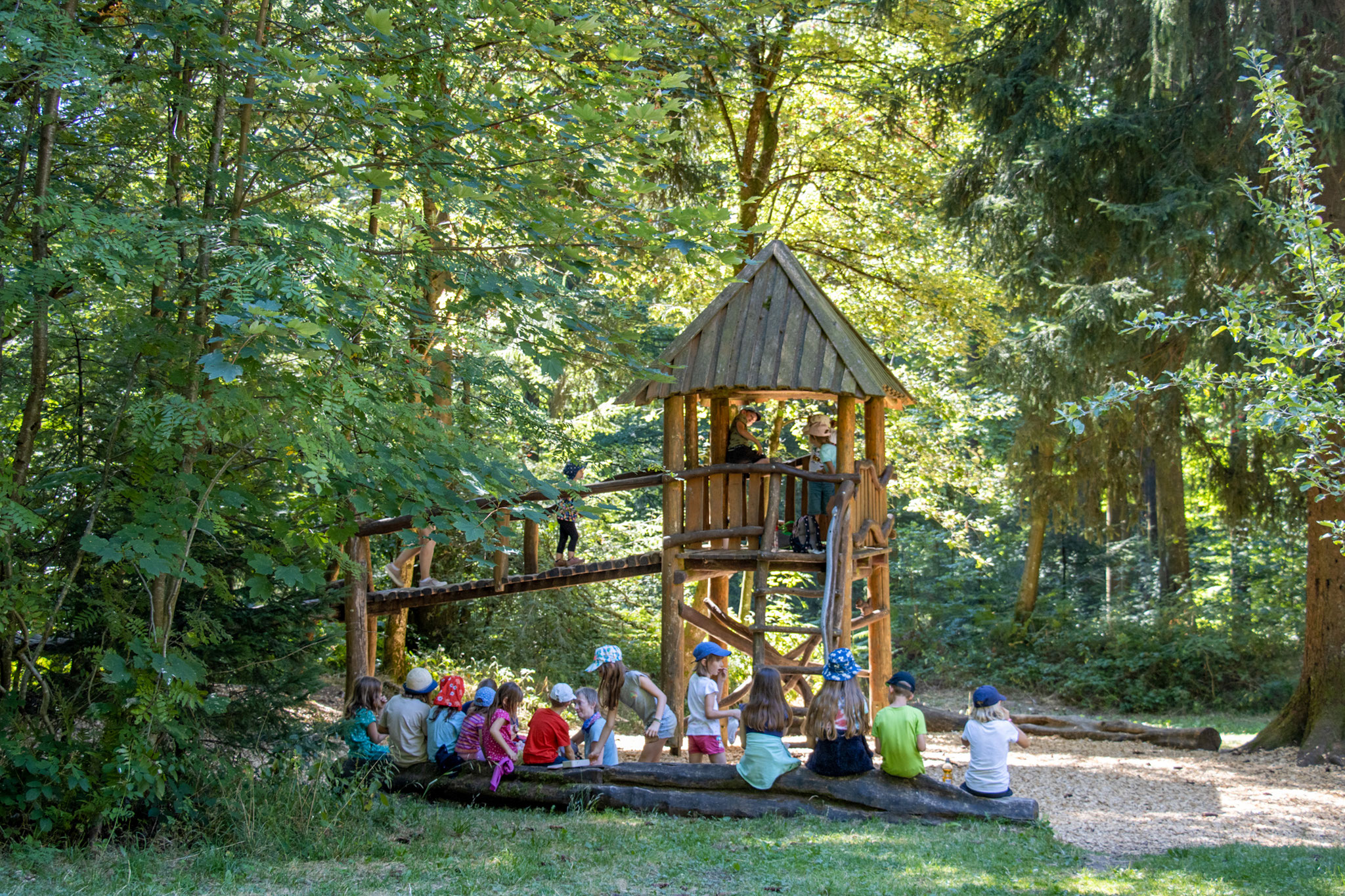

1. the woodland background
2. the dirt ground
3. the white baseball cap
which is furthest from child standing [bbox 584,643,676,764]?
the dirt ground

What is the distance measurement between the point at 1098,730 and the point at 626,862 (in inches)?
382

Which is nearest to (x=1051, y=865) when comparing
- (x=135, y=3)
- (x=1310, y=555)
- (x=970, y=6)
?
(x=135, y=3)

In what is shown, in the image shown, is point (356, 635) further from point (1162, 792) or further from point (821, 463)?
point (1162, 792)

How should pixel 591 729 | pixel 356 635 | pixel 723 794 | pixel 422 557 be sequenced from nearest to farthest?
pixel 723 794, pixel 591 729, pixel 356 635, pixel 422 557

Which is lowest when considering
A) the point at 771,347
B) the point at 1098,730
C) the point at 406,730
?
the point at 1098,730

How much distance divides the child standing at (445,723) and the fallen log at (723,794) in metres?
0.34

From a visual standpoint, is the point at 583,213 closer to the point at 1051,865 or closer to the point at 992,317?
the point at 1051,865

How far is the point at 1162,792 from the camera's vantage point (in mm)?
9672

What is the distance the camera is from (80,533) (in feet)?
19.3

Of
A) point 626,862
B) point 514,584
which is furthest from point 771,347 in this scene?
point 626,862

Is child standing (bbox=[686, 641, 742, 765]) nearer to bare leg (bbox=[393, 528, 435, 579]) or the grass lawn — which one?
the grass lawn

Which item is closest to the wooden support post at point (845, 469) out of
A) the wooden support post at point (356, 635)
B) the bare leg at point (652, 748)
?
the bare leg at point (652, 748)

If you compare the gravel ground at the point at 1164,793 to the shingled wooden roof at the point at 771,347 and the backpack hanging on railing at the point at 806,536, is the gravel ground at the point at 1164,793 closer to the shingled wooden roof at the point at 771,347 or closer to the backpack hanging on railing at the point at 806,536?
the backpack hanging on railing at the point at 806,536

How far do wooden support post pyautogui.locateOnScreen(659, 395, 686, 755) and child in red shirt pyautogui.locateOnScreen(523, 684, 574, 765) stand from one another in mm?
2932
